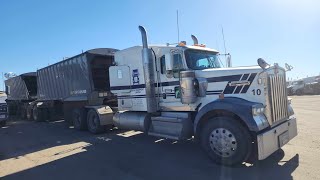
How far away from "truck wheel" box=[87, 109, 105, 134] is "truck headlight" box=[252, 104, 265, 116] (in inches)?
278

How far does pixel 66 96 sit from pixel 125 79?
5.98 metres

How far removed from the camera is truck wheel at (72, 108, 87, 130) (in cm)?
1393

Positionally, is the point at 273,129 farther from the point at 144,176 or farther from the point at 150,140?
the point at 150,140

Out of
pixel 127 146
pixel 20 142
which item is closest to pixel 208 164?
pixel 127 146

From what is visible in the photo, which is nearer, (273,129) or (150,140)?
(273,129)

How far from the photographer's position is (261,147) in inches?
260

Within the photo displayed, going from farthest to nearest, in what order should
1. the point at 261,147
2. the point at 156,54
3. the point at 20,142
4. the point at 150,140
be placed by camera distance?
the point at 20,142 → the point at 150,140 → the point at 156,54 → the point at 261,147

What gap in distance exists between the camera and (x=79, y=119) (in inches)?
559

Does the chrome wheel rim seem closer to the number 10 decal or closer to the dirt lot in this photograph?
the dirt lot

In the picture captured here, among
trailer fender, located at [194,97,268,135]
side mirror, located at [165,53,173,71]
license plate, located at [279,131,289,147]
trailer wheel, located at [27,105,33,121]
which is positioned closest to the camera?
trailer fender, located at [194,97,268,135]

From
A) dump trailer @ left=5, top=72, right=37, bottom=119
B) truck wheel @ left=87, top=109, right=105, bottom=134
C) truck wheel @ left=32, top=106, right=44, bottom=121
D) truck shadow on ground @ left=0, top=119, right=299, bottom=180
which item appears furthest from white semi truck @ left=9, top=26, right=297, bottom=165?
dump trailer @ left=5, top=72, right=37, bottom=119

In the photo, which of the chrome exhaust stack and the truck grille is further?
the chrome exhaust stack

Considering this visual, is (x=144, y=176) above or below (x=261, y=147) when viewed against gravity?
below

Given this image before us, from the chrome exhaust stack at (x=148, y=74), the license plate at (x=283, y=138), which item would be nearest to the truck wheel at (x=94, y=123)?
the chrome exhaust stack at (x=148, y=74)
